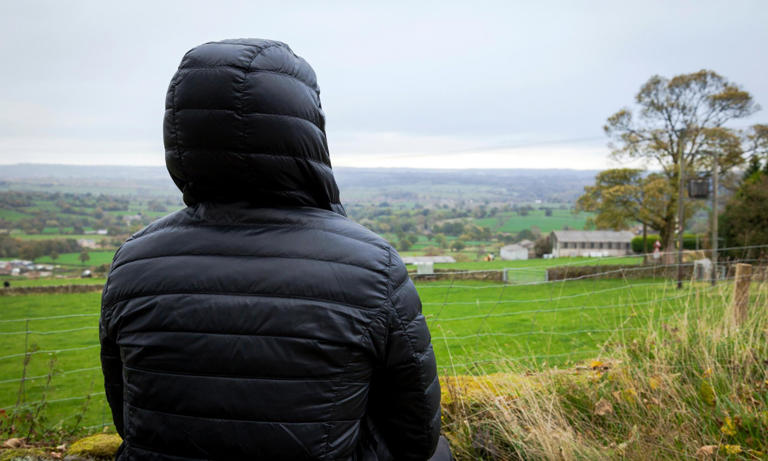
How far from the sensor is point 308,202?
3.74ft

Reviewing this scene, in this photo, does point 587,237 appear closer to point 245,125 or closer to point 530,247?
point 530,247

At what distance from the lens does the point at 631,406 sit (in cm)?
224

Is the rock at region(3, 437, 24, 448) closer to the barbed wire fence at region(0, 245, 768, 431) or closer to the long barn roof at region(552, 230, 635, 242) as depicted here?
the barbed wire fence at region(0, 245, 768, 431)

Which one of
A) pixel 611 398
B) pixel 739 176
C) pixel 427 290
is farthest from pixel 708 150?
pixel 611 398

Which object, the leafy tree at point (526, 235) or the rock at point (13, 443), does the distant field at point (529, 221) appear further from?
the rock at point (13, 443)

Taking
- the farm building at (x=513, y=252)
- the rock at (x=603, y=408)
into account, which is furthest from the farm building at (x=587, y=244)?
the rock at (x=603, y=408)

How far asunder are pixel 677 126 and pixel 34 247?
36039 millimetres

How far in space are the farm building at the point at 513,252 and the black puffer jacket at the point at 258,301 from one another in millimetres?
42657

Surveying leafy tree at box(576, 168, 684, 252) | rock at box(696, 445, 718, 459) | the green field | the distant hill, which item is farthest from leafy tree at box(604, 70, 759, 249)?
rock at box(696, 445, 718, 459)

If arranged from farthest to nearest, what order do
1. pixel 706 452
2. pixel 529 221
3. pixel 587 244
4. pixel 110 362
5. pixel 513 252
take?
pixel 529 221
pixel 587 244
pixel 513 252
pixel 706 452
pixel 110 362

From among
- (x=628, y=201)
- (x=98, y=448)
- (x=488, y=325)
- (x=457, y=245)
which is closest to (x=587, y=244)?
(x=457, y=245)

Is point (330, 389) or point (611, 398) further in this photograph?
point (611, 398)

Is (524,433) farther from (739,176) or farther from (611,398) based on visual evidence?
(739,176)

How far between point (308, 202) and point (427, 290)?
76.2 feet
